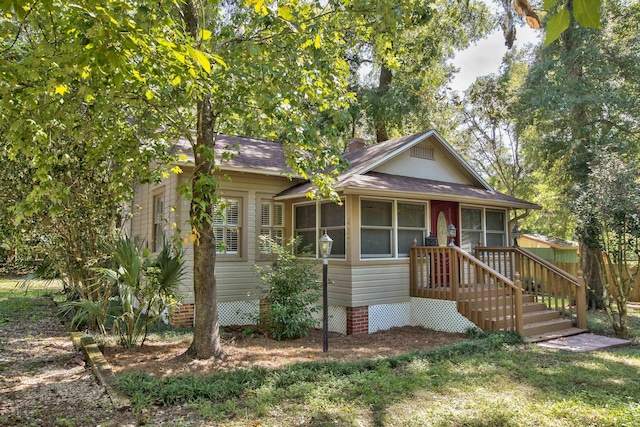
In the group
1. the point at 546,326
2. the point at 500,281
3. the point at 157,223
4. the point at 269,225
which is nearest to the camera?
the point at 500,281

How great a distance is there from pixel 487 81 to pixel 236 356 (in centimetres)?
1807

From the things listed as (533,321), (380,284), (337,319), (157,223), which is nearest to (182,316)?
(157,223)

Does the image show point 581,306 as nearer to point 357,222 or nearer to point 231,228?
point 357,222

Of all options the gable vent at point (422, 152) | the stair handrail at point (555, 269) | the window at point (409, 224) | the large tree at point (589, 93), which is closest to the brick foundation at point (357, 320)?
the window at point (409, 224)

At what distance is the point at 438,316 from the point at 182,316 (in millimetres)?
5639

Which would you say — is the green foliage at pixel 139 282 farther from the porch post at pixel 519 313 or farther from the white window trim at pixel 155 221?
the porch post at pixel 519 313

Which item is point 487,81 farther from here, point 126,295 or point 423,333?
point 126,295

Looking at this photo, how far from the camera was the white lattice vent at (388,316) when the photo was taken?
959 cm

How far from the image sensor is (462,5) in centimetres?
1532

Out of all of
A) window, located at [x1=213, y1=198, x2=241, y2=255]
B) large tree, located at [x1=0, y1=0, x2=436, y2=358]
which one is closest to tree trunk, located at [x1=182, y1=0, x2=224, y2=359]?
large tree, located at [x1=0, y1=0, x2=436, y2=358]

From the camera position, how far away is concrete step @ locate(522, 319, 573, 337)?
8734mm

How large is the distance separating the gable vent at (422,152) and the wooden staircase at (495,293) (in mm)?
2957

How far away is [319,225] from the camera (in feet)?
33.7

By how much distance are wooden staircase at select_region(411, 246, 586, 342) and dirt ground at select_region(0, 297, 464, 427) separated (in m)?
0.87
